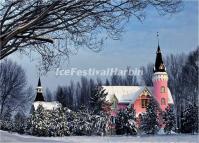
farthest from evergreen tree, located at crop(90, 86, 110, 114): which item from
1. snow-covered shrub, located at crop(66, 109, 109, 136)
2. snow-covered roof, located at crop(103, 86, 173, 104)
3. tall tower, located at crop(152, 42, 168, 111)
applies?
snow-covered shrub, located at crop(66, 109, 109, 136)

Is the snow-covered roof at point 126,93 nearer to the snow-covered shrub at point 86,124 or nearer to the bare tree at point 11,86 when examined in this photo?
the bare tree at point 11,86

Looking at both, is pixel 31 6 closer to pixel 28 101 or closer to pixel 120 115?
pixel 120 115

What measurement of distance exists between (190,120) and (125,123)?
542 centimetres

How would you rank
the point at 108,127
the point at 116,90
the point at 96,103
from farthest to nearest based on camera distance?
the point at 116,90, the point at 96,103, the point at 108,127

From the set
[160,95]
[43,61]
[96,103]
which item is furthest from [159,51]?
[43,61]

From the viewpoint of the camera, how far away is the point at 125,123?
124 ft

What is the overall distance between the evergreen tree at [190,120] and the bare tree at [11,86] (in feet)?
71.7

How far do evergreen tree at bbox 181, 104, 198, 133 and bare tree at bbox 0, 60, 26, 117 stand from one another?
21.8m

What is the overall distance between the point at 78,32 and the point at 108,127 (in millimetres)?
28436

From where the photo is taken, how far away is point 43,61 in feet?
36.4

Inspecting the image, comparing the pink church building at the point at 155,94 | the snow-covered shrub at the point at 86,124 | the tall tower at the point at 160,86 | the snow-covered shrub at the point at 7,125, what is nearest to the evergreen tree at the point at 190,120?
the snow-covered shrub at the point at 86,124

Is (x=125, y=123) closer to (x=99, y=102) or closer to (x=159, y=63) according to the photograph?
(x=99, y=102)

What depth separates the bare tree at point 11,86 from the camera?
51.2 meters

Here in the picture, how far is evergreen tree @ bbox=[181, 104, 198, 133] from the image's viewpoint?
120 ft
